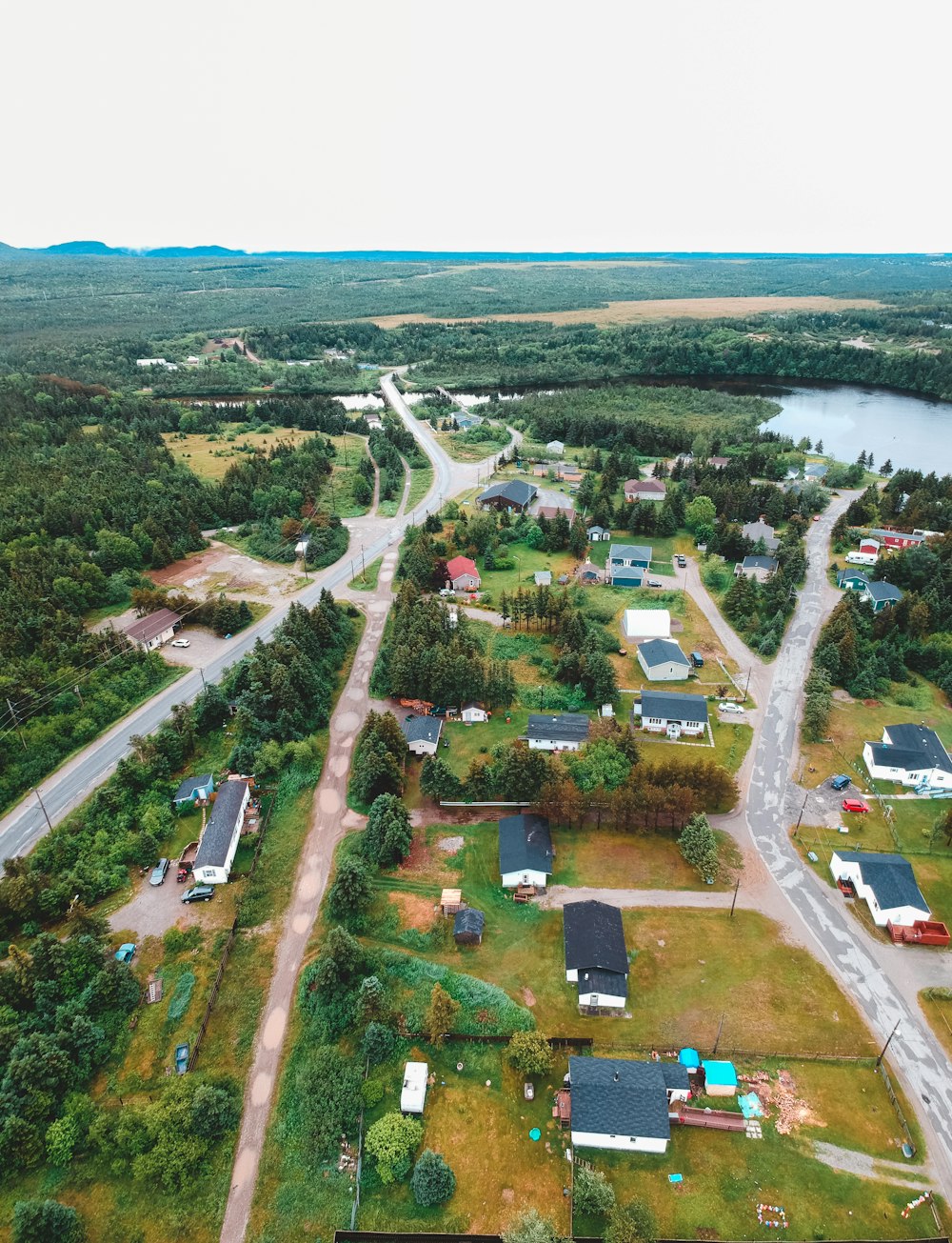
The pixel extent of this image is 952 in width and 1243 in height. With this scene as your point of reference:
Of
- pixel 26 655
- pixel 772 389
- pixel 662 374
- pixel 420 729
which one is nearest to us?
pixel 420 729

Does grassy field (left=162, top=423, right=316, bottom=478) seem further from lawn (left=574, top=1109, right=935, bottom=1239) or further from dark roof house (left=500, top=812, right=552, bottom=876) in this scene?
lawn (left=574, top=1109, right=935, bottom=1239)

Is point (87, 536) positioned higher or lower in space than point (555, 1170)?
higher

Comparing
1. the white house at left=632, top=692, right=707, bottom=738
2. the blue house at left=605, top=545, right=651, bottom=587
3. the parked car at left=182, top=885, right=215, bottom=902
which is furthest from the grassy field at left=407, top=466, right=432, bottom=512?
the parked car at left=182, top=885, right=215, bottom=902

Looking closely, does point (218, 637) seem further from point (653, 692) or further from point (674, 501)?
point (674, 501)

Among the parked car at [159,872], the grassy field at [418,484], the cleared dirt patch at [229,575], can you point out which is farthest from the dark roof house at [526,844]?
the grassy field at [418,484]

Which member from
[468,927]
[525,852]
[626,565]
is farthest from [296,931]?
[626,565]

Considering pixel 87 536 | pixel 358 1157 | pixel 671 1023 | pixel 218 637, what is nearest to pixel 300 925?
pixel 358 1157
